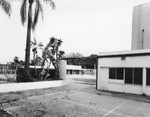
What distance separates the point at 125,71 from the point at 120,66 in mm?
673

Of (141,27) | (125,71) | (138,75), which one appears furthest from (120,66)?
(141,27)

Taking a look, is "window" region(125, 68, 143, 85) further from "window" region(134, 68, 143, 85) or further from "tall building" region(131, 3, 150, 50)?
"tall building" region(131, 3, 150, 50)

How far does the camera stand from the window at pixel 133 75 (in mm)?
12570

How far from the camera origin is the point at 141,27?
20203 millimetres

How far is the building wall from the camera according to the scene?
12258 mm

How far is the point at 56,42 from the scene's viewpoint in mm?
20125

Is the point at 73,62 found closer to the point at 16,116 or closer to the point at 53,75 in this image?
the point at 53,75

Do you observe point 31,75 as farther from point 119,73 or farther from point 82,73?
point 82,73

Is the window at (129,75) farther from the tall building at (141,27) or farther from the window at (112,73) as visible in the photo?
the tall building at (141,27)

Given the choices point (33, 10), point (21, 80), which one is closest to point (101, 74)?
point (21, 80)

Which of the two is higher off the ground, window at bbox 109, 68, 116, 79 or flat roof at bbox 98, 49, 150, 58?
flat roof at bbox 98, 49, 150, 58

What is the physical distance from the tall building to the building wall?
743 cm

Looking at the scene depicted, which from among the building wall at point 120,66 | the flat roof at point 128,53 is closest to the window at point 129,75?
the building wall at point 120,66

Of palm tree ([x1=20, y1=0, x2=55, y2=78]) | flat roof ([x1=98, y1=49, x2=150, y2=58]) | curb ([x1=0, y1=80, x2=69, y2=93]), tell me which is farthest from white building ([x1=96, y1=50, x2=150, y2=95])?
palm tree ([x1=20, y1=0, x2=55, y2=78])
